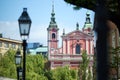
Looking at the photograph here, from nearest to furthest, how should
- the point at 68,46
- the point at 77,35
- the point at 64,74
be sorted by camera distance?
the point at 64,74, the point at 68,46, the point at 77,35

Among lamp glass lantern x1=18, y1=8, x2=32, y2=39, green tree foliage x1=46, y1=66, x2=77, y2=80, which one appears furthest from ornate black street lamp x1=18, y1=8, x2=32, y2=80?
green tree foliage x1=46, y1=66, x2=77, y2=80

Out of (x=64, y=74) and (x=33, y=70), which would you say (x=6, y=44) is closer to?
(x=64, y=74)

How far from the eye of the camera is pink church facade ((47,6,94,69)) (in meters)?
140

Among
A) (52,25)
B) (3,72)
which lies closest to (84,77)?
(3,72)

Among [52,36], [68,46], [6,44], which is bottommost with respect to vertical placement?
[68,46]

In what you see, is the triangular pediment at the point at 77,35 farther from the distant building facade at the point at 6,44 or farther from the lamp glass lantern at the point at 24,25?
the lamp glass lantern at the point at 24,25

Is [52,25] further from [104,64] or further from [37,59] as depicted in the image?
[104,64]

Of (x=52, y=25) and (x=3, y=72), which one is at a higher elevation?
(x=52, y=25)

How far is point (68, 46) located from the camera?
5738 inches

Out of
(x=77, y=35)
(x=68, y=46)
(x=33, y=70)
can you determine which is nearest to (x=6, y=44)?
(x=68, y=46)

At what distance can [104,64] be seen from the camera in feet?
14.7

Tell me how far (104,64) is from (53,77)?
10957cm

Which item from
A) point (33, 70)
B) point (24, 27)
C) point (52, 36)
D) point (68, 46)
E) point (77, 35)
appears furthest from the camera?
point (52, 36)

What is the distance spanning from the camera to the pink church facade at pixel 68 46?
5522 inches
